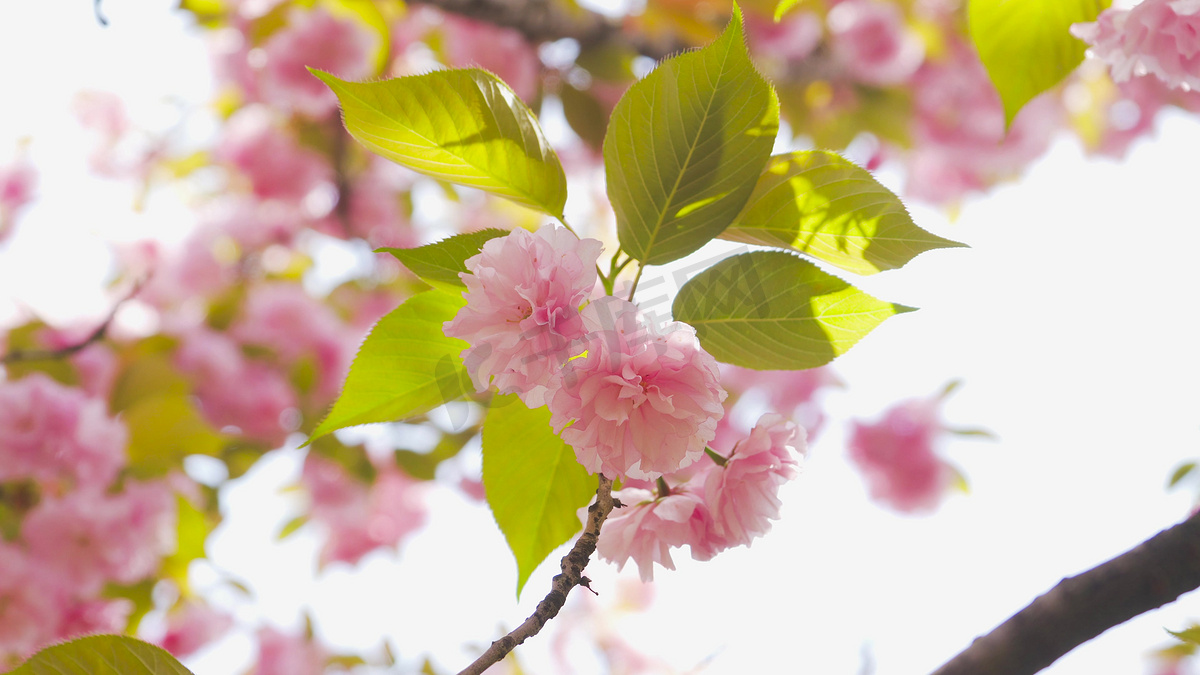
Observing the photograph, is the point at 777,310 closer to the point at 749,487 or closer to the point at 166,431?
the point at 749,487

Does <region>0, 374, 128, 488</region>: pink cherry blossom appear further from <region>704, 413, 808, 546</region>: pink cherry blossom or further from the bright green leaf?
<region>704, 413, 808, 546</region>: pink cherry blossom

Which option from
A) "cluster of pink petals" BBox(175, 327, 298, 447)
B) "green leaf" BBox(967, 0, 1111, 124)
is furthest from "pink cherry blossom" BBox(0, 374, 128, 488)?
"green leaf" BBox(967, 0, 1111, 124)

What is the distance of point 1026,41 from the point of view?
666 mm

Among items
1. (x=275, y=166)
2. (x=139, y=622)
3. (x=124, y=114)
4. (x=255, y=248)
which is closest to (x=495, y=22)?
(x=275, y=166)

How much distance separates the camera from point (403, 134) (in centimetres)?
47

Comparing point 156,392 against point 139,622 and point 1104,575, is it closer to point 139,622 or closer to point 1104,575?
point 139,622

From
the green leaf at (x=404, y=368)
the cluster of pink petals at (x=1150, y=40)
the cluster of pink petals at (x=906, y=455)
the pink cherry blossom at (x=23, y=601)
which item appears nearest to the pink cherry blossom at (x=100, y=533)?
the pink cherry blossom at (x=23, y=601)

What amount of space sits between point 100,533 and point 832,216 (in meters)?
1.46

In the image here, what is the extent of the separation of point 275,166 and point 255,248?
0.33 metres

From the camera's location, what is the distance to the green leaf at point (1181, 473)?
1224 millimetres

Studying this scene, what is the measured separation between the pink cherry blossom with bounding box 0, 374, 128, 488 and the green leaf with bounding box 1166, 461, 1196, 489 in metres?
1.94

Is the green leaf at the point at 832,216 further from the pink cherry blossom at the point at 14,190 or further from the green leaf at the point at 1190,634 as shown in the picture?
the pink cherry blossom at the point at 14,190

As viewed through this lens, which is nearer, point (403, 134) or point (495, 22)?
point (403, 134)

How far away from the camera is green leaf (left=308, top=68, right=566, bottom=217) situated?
46 cm
